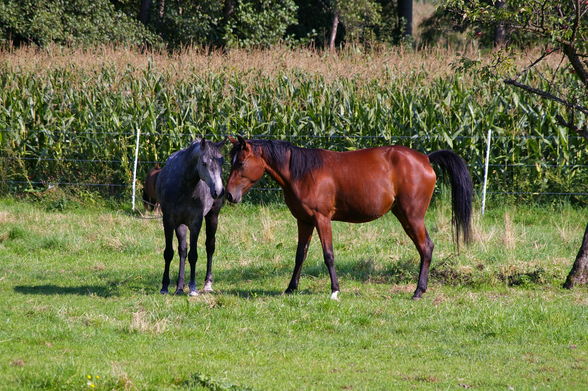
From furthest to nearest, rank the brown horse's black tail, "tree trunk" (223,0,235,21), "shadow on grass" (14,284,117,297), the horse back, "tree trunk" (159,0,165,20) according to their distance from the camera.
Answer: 1. "tree trunk" (159,0,165,20)
2. "tree trunk" (223,0,235,21)
3. "shadow on grass" (14,284,117,297)
4. the brown horse's black tail
5. the horse back

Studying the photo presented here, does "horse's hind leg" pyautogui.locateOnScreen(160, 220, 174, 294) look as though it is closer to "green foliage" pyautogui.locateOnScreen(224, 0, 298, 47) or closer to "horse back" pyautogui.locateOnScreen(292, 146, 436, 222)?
"horse back" pyautogui.locateOnScreen(292, 146, 436, 222)

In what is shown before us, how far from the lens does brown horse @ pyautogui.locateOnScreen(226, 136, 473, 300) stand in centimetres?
1010

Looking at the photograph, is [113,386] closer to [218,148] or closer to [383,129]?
[218,148]

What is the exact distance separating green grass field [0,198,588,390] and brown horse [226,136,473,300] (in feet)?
2.61

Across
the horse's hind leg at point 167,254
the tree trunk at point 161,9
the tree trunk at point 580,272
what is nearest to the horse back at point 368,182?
the horse's hind leg at point 167,254

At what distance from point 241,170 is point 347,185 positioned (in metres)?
1.32

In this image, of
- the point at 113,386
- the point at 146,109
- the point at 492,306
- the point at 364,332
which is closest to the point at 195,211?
the point at 364,332

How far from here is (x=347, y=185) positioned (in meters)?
10.3

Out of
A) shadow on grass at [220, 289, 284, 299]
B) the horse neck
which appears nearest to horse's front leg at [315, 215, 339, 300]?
the horse neck

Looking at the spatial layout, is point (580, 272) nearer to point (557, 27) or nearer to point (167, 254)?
point (557, 27)

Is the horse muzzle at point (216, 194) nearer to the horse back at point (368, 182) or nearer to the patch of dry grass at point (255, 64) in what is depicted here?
the horse back at point (368, 182)

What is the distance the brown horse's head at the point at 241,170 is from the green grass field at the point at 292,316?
1.21 metres

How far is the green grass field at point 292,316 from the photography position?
6938 mm

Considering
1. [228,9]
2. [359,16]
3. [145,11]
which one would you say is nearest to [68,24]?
[145,11]
